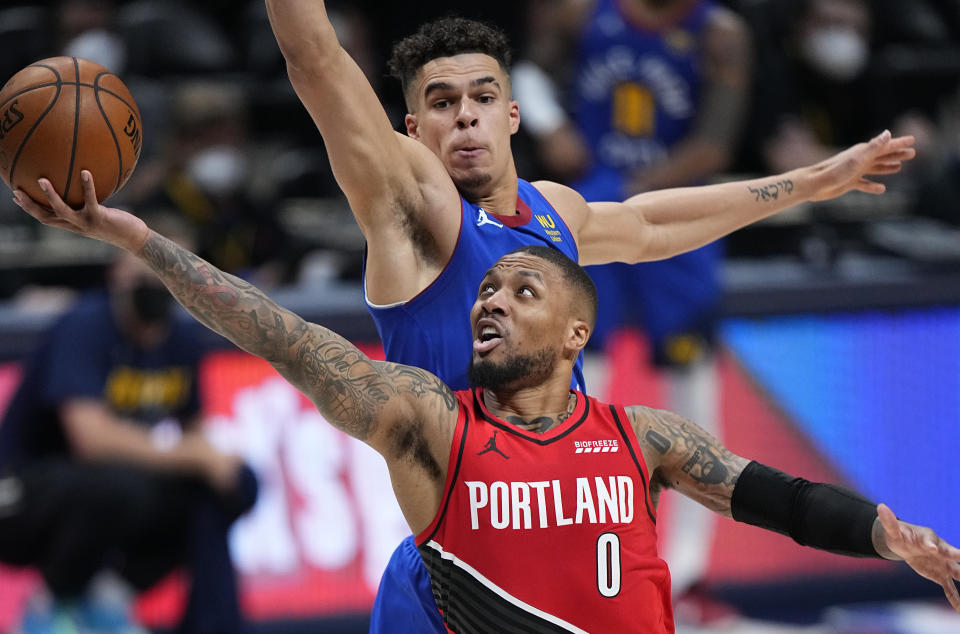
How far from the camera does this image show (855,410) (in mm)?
7691

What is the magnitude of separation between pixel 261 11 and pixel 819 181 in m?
6.28

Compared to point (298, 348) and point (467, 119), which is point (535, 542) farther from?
point (467, 119)

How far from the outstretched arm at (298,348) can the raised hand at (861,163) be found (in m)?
1.88

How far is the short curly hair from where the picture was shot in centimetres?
418

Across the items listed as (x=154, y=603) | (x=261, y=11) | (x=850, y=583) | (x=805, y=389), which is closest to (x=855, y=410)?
(x=805, y=389)

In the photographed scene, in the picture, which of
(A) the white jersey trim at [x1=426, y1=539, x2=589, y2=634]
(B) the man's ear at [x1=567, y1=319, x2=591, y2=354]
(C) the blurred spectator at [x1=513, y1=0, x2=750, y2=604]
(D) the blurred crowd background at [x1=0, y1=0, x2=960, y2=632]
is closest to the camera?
(A) the white jersey trim at [x1=426, y1=539, x2=589, y2=634]

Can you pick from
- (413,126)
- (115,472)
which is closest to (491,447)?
(413,126)

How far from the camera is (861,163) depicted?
473 centimetres

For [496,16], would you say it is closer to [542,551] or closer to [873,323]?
[873,323]

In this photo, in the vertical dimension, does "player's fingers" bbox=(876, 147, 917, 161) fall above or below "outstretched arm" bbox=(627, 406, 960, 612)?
above

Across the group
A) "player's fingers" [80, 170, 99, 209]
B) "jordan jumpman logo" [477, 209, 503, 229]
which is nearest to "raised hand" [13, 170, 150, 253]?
"player's fingers" [80, 170, 99, 209]

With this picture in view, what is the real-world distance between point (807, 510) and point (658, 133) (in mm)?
3851

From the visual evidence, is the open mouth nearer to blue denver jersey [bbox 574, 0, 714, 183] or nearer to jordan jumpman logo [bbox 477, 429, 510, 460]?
jordan jumpman logo [bbox 477, 429, 510, 460]

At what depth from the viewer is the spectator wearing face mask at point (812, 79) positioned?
8953 millimetres
